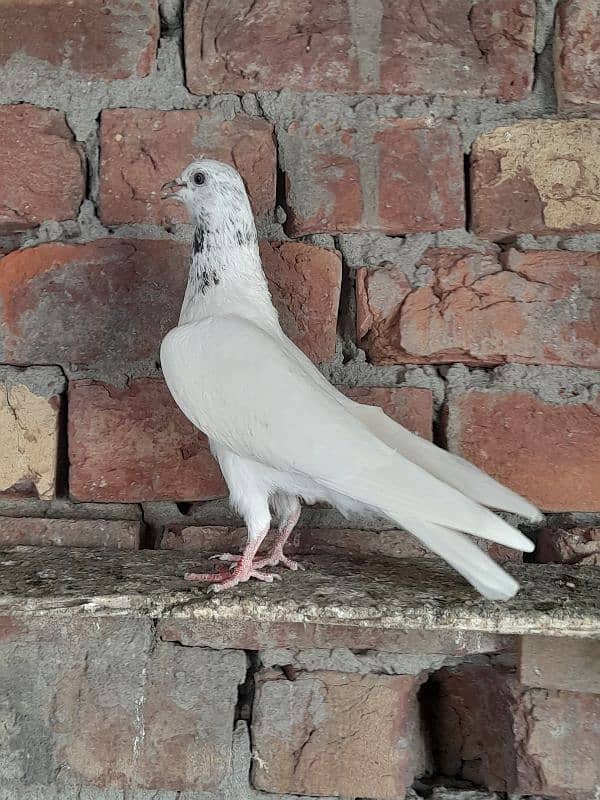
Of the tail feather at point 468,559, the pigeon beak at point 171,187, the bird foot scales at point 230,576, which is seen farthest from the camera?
the pigeon beak at point 171,187

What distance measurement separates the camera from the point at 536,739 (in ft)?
2.40

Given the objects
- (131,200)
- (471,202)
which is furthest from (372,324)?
(131,200)

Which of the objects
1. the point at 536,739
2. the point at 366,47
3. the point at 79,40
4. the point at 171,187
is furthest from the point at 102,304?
the point at 536,739

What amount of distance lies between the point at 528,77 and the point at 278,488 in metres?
0.52

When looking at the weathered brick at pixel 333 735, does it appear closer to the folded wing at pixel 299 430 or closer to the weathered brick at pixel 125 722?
the weathered brick at pixel 125 722

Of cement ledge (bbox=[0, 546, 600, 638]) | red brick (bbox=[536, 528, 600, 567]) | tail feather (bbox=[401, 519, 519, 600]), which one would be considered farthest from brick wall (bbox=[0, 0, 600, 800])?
tail feather (bbox=[401, 519, 519, 600])

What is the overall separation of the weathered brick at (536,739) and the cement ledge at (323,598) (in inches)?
4.9

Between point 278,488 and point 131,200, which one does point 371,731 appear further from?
point 131,200

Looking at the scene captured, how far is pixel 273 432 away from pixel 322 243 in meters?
0.29

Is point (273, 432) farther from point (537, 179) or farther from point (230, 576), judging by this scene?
point (537, 179)

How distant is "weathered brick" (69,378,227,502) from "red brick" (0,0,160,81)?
1.14ft

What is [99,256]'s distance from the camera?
0.83 m

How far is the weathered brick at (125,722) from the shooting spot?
2.51 feet

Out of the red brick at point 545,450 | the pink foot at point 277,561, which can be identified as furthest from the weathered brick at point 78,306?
the red brick at point 545,450
